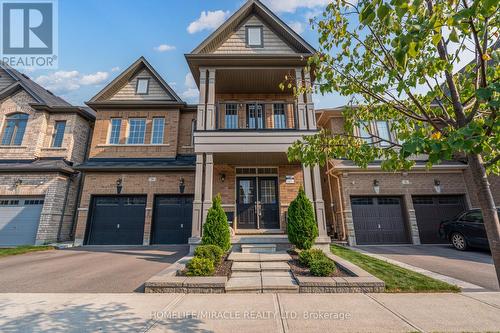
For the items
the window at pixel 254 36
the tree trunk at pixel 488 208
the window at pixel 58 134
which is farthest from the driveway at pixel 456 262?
the window at pixel 58 134

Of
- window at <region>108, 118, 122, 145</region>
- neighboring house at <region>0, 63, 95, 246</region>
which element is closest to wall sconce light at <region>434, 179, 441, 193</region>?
window at <region>108, 118, 122, 145</region>

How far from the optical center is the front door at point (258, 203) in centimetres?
916

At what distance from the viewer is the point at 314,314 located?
3.19 metres

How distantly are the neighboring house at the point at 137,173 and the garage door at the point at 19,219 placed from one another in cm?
198

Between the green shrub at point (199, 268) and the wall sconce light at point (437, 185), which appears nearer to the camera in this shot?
the green shrub at point (199, 268)

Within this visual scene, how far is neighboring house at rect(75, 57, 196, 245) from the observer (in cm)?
997

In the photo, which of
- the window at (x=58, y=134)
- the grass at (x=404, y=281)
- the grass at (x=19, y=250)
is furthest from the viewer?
the window at (x=58, y=134)

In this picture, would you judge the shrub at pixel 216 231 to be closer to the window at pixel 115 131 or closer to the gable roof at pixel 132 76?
the gable roof at pixel 132 76

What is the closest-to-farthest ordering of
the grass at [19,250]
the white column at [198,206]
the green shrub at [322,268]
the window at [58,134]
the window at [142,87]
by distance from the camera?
the green shrub at [322,268] < the white column at [198,206] < the grass at [19,250] < the window at [58,134] < the window at [142,87]

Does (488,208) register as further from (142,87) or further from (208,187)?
(142,87)

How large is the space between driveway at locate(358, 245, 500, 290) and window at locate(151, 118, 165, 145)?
418 inches

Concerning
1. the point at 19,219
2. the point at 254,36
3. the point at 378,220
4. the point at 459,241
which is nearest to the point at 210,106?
the point at 254,36

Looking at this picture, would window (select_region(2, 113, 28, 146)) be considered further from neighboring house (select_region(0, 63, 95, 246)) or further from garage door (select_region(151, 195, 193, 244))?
garage door (select_region(151, 195, 193, 244))

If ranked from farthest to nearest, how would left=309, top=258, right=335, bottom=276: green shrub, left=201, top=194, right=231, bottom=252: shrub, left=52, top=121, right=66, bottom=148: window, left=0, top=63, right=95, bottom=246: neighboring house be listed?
1. left=52, top=121, right=66, bottom=148: window
2. left=0, top=63, right=95, bottom=246: neighboring house
3. left=201, top=194, right=231, bottom=252: shrub
4. left=309, top=258, right=335, bottom=276: green shrub
